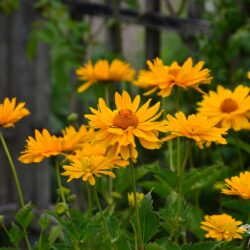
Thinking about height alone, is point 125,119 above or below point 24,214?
above

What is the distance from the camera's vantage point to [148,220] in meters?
0.79

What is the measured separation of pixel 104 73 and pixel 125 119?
51 cm

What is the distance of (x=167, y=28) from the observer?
8.29ft

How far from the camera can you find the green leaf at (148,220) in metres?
0.79

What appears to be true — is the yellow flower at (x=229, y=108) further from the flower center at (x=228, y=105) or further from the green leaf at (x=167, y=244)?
the green leaf at (x=167, y=244)

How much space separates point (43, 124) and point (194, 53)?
778 mm

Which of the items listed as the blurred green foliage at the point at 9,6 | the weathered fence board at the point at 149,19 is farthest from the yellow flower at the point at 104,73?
the blurred green foliage at the point at 9,6

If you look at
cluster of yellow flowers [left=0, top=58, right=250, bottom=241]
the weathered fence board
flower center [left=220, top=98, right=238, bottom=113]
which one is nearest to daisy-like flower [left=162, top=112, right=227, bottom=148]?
cluster of yellow flowers [left=0, top=58, right=250, bottom=241]

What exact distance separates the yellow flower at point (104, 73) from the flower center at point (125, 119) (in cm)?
47

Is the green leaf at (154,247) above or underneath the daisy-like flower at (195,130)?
underneath

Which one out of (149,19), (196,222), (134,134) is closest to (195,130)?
(134,134)

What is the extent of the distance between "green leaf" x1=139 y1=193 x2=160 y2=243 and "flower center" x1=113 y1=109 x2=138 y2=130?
88mm

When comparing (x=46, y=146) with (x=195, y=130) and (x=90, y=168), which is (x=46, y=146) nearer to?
(x=90, y=168)

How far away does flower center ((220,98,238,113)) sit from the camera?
3.39 ft
